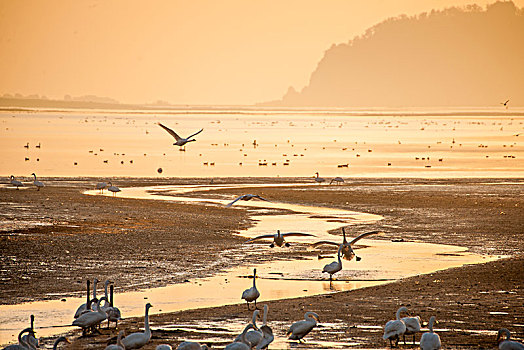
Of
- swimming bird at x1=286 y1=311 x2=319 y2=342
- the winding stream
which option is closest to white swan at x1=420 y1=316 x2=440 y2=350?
swimming bird at x1=286 y1=311 x2=319 y2=342

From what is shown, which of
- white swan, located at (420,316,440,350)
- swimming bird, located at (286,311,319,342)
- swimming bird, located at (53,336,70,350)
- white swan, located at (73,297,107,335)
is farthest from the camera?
white swan, located at (73,297,107,335)

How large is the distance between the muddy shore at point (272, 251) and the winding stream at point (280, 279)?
26.7 inches

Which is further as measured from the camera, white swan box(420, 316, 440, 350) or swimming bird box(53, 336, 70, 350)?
white swan box(420, 316, 440, 350)

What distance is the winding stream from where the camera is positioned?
17953 mm

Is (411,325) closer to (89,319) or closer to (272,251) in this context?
(89,319)

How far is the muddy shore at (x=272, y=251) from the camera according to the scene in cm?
1719

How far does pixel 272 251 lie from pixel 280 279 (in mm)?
4124

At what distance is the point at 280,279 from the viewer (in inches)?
859

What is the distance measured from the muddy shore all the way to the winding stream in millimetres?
679

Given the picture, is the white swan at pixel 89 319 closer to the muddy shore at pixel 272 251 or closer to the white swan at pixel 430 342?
the muddy shore at pixel 272 251

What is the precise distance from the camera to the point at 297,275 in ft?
73.4

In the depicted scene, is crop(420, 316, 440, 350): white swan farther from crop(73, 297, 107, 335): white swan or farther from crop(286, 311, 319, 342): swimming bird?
crop(73, 297, 107, 335): white swan

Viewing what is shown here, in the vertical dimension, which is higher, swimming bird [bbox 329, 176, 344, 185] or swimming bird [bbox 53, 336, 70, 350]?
swimming bird [bbox 329, 176, 344, 185]

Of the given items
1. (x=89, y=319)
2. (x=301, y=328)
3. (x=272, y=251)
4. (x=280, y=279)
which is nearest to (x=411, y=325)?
(x=301, y=328)
